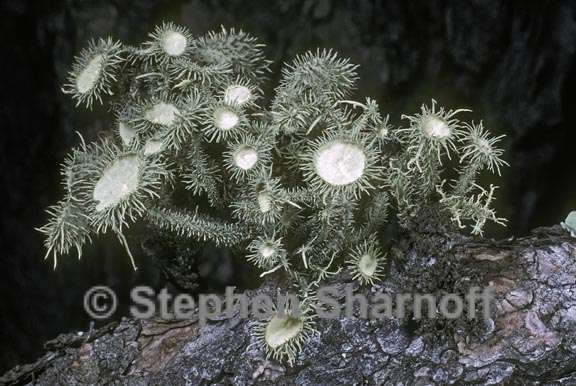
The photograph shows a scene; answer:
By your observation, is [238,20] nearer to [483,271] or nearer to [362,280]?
[362,280]

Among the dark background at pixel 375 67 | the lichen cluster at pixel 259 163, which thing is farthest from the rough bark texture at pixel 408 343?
the dark background at pixel 375 67

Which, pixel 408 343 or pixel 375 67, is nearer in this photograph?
pixel 408 343

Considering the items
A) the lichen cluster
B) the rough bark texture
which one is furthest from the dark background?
the rough bark texture

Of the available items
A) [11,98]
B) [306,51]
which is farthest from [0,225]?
[306,51]

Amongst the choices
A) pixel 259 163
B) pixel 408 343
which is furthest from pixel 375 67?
pixel 408 343

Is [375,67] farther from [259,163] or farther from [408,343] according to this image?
[408,343]

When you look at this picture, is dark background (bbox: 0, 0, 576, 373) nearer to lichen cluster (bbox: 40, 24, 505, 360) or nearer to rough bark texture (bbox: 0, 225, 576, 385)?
lichen cluster (bbox: 40, 24, 505, 360)
